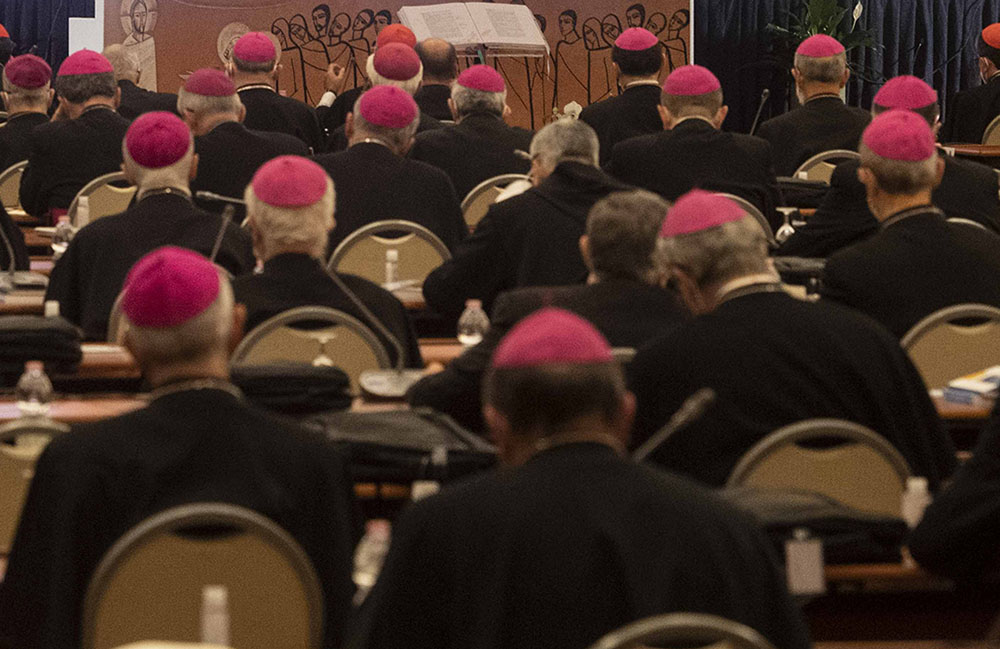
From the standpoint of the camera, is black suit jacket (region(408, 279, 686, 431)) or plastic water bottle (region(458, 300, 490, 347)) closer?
black suit jacket (region(408, 279, 686, 431))

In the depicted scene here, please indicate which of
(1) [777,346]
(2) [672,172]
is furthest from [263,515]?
(2) [672,172]

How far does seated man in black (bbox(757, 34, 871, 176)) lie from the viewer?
9953 millimetres

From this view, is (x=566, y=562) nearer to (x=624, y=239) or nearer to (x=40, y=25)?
(x=624, y=239)

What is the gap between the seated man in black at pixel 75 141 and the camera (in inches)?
362

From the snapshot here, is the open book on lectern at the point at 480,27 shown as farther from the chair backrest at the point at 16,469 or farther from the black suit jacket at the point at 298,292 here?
the chair backrest at the point at 16,469

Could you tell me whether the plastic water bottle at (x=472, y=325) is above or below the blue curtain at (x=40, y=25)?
below

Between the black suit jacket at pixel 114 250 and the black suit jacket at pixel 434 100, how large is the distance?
4.53 m

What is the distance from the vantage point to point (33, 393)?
465cm

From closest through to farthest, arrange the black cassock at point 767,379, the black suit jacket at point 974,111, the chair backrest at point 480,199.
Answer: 1. the black cassock at point 767,379
2. the chair backrest at point 480,199
3. the black suit jacket at point 974,111

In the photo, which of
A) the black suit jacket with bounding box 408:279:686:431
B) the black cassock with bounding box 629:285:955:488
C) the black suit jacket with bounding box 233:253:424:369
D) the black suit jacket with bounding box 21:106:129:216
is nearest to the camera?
the black cassock with bounding box 629:285:955:488

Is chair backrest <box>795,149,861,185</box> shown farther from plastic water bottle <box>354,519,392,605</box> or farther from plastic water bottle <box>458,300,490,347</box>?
plastic water bottle <box>354,519,392,605</box>

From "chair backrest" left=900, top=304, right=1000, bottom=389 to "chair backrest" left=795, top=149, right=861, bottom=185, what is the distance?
4162 millimetres

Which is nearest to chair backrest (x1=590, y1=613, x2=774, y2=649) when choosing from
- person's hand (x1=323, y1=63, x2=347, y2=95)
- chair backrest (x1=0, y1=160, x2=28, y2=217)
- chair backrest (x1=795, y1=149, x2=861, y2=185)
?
chair backrest (x1=795, y1=149, x2=861, y2=185)

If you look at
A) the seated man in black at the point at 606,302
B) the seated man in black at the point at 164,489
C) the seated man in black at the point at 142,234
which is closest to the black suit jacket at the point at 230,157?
the seated man in black at the point at 142,234
